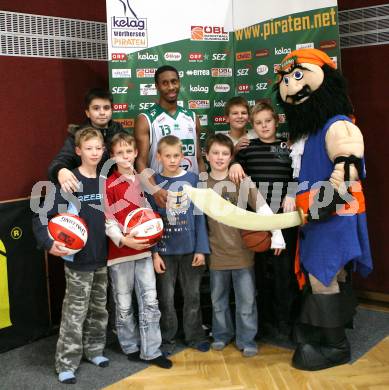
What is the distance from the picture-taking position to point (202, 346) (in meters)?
3.36

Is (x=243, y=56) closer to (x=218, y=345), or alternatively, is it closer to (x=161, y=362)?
(x=218, y=345)

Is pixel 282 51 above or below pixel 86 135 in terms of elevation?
above

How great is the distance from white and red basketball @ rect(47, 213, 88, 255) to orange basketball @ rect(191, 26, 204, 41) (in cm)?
190

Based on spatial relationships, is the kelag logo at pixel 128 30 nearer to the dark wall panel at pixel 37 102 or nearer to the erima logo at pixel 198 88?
the dark wall panel at pixel 37 102

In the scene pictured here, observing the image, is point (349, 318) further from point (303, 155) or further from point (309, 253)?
point (303, 155)

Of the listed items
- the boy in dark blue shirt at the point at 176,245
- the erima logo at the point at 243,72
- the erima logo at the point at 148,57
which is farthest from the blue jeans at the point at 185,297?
the erima logo at the point at 243,72

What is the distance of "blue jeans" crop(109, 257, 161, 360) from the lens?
3.16 metres

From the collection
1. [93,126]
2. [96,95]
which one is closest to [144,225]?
[93,126]

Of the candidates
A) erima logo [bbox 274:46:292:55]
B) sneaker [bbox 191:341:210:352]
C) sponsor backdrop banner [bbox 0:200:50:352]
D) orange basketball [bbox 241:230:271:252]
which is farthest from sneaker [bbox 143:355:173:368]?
erima logo [bbox 274:46:292:55]

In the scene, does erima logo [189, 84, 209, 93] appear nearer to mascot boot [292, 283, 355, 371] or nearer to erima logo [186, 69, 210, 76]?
erima logo [186, 69, 210, 76]

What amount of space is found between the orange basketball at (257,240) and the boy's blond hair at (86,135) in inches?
39.5

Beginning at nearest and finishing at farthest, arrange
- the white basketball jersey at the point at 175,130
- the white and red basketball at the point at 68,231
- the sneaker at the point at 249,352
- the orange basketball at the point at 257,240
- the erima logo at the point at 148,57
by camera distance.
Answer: the white and red basketball at the point at 68,231 → the orange basketball at the point at 257,240 → the sneaker at the point at 249,352 → the white basketball jersey at the point at 175,130 → the erima logo at the point at 148,57

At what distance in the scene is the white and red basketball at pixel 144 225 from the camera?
2.97m

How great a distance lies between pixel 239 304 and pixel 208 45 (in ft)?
6.65
